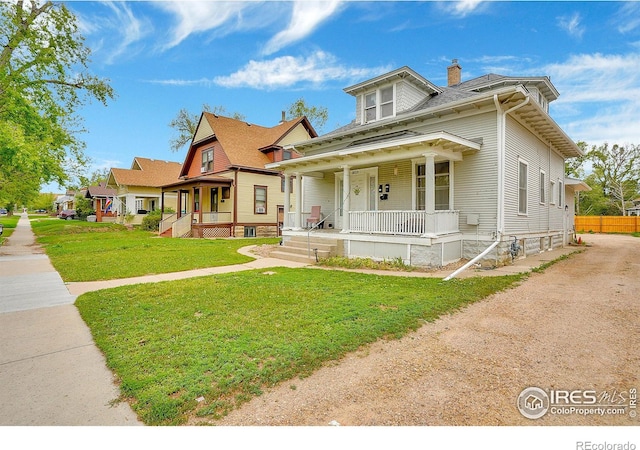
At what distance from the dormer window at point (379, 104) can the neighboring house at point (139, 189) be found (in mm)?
22784

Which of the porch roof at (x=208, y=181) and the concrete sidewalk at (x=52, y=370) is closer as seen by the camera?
the concrete sidewalk at (x=52, y=370)

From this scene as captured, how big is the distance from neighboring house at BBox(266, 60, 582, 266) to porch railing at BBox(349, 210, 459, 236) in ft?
0.10

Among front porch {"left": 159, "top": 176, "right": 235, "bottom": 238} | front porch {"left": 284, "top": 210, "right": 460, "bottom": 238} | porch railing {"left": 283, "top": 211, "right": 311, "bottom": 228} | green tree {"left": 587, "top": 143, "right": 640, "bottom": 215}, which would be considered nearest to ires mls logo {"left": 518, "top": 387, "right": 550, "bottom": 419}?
front porch {"left": 284, "top": 210, "right": 460, "bottom": 238}

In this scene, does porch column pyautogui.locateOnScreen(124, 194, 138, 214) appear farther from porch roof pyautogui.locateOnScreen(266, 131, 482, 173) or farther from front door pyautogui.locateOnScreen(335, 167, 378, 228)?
front door pyautogui.locateOnScreen(335, 167, 378, 228)

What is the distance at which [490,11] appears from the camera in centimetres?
705

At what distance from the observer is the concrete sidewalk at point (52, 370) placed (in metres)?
2.42

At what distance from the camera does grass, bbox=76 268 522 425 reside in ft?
8.85

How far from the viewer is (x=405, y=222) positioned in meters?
9.42

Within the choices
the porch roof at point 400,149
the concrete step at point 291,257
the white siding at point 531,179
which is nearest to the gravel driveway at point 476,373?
the porch roof at point 400,149

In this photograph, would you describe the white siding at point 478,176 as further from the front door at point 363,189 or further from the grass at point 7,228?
the grass at point 7,228

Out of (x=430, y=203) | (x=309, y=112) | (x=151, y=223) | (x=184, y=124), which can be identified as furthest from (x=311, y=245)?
(x=184, y=124)

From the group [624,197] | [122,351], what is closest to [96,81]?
[122,351]

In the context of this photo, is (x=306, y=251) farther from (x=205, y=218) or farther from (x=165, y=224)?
(x=165, y=224)
